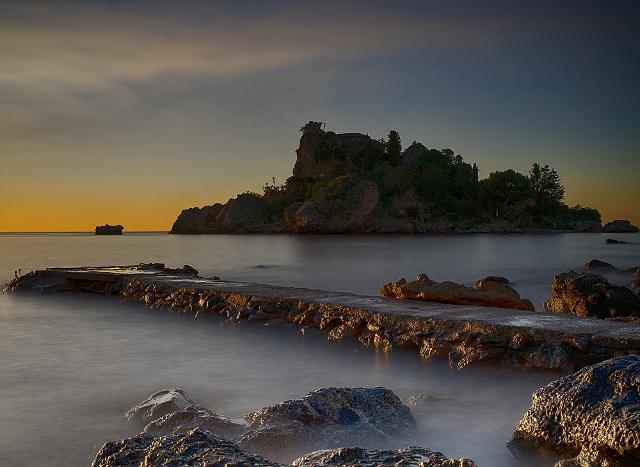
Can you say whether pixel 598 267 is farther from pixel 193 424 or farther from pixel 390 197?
pixel 390 197

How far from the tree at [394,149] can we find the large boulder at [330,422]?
136 m

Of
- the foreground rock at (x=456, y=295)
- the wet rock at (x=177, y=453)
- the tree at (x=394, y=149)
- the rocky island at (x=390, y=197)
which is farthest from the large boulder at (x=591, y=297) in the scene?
the tree at (x=394, y=149)

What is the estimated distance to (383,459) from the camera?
9.15 feet

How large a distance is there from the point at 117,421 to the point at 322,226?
114060mm

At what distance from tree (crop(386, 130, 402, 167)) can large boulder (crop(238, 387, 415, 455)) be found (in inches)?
5342

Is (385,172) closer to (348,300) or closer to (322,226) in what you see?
(322,226)

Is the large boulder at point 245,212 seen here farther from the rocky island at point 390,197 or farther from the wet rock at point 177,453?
the wet rock at point 177,453

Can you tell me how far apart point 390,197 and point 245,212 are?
125 ft

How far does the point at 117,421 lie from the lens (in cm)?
570

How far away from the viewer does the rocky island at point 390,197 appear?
121 meters

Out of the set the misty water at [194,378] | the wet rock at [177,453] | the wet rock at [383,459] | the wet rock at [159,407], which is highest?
the wet rock at [177,453]

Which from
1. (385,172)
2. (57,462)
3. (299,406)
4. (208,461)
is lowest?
(57,462)

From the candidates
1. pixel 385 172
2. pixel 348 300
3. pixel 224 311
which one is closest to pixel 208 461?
pixel 348 300

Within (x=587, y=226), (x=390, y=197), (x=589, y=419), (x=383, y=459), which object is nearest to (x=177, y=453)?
(x=383, y=459)
